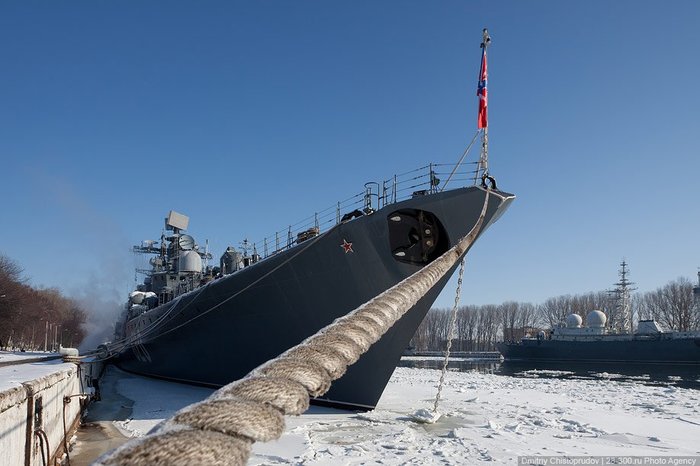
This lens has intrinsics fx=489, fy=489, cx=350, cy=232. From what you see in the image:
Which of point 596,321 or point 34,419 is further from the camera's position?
point 596,321

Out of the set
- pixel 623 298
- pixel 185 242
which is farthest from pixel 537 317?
pixel 185 242

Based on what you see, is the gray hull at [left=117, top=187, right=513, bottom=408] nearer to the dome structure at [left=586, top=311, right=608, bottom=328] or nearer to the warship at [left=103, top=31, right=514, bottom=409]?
the warship at [left=103, top=31, right=514, bottom=409]

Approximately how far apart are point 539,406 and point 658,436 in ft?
12.9

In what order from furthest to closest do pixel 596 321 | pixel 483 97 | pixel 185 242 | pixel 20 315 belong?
pixel 596 321 → pixel 20 315 → pixel 185 242 → pixel 483 97

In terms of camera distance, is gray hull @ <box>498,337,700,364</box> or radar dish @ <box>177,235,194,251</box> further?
gray hull @ <box>498,337,700,364</box>

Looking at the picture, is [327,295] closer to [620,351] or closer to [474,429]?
[474,429]

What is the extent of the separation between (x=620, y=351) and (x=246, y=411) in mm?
48315

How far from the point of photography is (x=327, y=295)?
10.5 metres

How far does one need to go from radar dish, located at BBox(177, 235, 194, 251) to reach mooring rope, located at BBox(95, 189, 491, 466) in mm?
22584

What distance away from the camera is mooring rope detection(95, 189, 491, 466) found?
1284mm

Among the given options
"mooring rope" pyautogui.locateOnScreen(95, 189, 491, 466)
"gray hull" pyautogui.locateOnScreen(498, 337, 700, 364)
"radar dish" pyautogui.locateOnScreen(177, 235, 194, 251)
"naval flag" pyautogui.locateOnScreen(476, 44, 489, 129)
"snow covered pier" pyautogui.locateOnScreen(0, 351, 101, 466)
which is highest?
"naval flag" pyautogui.locateOnScreen(476, 44, 489, 129)

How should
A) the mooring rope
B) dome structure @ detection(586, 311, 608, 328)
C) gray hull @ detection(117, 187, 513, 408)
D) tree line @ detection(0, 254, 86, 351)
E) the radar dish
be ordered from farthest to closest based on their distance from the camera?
dome structure @ detection(586, 311, 608, 328)
tree line @ detection(0, 254, 86, 351)
the radar dish
gray hull @ detection(117, 187, 513, 408)
the mooring rope

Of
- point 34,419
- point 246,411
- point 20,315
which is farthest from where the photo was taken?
point 20,315

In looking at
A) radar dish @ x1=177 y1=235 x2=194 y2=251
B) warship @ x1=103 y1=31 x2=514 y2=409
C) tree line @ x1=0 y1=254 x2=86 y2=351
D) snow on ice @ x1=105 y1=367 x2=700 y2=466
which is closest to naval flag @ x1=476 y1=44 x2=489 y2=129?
warship @ x1=103 y1=31 x2=514 y2=409
